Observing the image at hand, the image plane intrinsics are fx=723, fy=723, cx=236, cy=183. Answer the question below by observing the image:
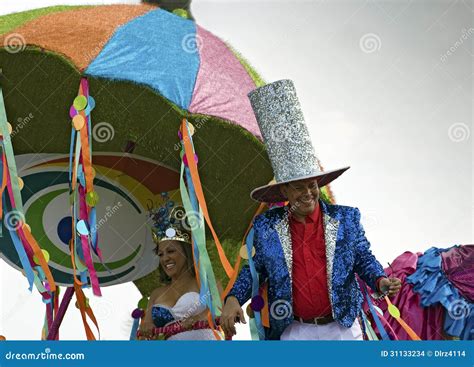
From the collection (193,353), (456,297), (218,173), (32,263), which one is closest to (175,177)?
(218,173)

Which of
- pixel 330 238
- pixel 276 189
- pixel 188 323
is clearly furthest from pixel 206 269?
pixel 330 238

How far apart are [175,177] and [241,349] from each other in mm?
2558

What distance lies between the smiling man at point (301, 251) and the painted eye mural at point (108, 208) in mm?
1676

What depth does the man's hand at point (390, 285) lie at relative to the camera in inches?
108

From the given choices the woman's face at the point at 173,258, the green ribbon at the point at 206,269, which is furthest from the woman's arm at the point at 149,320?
the green ribbon at the point at 206,269

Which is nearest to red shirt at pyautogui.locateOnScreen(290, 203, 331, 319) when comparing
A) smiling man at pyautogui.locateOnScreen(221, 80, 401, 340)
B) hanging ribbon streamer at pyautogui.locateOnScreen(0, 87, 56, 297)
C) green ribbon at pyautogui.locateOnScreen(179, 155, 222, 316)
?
smiling man at pyautogui.locateOnScreen(221, 80, 401, 340)

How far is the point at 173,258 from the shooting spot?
4.12 m

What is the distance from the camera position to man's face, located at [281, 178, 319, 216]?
2.96 meters

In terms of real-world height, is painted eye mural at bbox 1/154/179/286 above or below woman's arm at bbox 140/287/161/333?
above

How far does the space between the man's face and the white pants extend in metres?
0.46

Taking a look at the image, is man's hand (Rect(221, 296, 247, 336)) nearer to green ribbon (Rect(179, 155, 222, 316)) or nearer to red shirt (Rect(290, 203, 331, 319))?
red shirt (Rect(290, 203, 331, 319))

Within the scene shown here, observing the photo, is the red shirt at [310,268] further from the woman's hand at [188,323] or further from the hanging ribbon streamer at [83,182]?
the hanging ribbon streamer at [83,182]

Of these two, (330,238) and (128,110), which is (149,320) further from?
(330,238)

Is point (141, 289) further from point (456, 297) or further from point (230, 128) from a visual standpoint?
point (456, 297)
